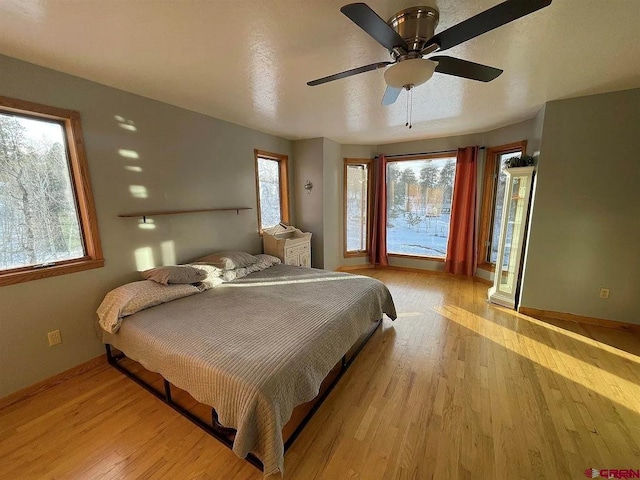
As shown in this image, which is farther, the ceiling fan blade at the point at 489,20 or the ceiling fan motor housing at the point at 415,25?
the ceiling fan motor housing at the point at 415,25

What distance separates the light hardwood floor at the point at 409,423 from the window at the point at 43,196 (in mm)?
965

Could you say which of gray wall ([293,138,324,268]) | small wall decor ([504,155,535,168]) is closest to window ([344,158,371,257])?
gray wall ([293,138,324,268])

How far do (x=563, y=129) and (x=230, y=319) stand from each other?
3.71m

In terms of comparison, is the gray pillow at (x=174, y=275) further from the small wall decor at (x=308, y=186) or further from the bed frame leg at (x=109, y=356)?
the small wall decor at (x=308, y=186)

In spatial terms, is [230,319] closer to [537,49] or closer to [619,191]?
[537,49]

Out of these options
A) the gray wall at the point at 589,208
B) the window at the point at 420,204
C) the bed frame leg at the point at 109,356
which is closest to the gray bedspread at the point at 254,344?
the bed frame leg at the point at 109,356

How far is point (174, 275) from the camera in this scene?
2.32 meters

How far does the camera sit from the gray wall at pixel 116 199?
184 centimetres

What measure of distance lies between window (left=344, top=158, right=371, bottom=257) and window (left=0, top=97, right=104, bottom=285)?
3.68m

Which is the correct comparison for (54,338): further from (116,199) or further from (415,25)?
(415,25)

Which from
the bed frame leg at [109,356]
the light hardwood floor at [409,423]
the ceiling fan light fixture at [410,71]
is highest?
the ceiling fan light fixture at [410,71]

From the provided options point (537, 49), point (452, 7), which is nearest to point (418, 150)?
point (537, 49)

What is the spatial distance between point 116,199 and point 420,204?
4.40m

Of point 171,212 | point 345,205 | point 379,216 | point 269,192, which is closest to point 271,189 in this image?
point 269,192
